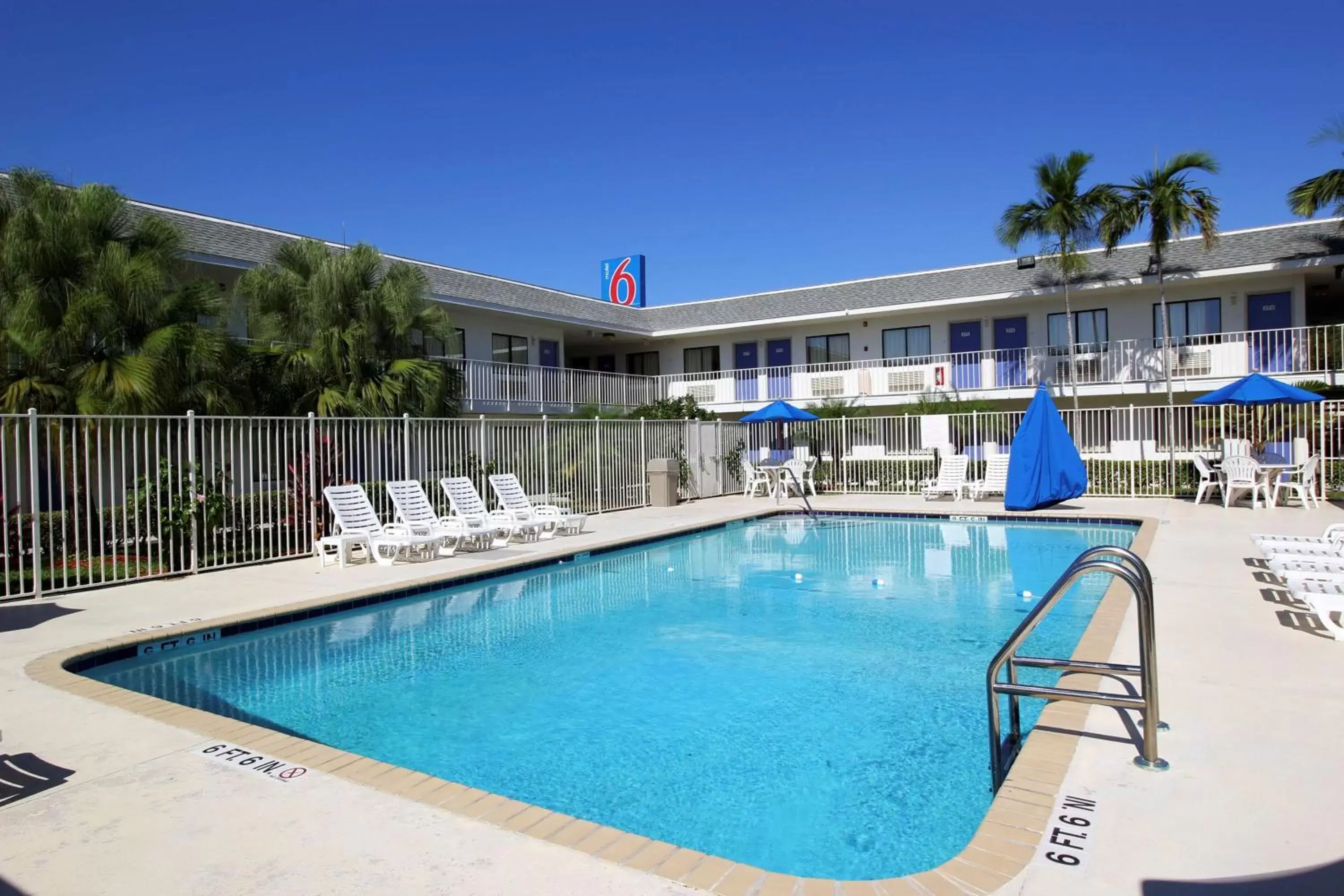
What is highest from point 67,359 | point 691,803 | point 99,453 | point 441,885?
point 67,359

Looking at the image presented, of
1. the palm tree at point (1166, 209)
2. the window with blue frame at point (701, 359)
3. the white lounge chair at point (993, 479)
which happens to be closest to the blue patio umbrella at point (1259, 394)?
the white lounge chair at point (993, 479)

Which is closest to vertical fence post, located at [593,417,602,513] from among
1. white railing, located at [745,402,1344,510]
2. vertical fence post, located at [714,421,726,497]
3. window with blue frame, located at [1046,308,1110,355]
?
vertical fence post, located at [714,421,726,497]

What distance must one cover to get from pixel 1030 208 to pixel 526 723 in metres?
21.6

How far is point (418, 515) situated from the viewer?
38.1 ft

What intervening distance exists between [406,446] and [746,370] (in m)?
17.7

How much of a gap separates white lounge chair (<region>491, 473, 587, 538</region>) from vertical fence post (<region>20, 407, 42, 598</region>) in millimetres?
5975

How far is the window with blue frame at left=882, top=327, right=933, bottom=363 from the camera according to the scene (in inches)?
1063

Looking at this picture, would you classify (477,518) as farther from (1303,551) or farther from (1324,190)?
(1324,190)

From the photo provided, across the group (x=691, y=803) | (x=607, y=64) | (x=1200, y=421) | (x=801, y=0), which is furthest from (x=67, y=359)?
(x=1200, y=421)

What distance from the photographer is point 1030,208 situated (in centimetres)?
2234

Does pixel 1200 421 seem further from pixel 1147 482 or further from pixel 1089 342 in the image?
pixel 1089 342

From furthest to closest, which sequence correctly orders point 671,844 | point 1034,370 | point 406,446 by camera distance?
point 1034,370 → point 406,446 → point 671,844

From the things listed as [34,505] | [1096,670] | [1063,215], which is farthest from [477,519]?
[1063,215]

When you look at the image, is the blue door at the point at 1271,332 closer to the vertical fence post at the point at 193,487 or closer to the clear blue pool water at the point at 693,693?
the clear blue pool water at the point at 693,693
